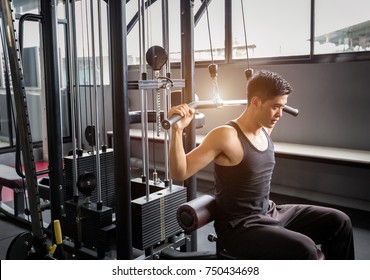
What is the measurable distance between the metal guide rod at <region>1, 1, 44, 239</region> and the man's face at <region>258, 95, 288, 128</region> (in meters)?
1.13

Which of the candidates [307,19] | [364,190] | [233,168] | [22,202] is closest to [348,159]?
[364,190]

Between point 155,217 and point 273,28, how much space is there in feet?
9.04

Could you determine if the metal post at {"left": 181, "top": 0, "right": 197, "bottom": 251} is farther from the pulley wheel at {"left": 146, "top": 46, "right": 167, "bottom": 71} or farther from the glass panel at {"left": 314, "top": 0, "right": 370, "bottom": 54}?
the glass panel at {"left": 314, "top": 0, "right": 370, "bottom": 54}

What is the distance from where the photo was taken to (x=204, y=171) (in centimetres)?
474

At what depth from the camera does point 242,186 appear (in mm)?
1771

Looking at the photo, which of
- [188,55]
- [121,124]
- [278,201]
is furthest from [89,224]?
[278,201]

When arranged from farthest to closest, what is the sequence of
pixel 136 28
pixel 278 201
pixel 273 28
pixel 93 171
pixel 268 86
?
pixel 136 28 < pixel 273 28 < pixel 278 201 < pixel 93 171 < pixel 268 86

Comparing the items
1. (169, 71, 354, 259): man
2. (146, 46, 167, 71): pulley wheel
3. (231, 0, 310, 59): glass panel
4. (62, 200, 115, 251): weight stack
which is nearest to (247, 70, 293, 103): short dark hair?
(169, 71, 354, 259): man

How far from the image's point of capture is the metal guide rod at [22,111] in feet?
6.10

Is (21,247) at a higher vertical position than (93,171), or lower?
lower

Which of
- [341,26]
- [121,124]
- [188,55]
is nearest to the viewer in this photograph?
[121,124]

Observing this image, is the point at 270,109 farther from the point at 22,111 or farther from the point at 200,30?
the point at 200,30
